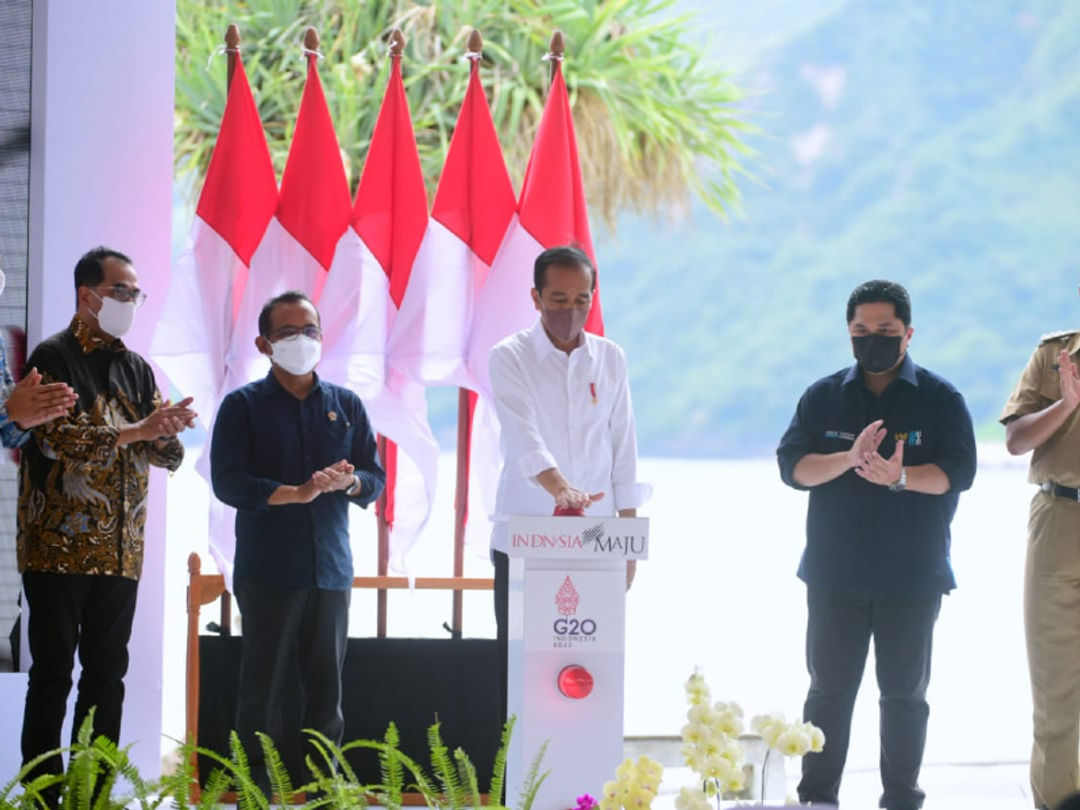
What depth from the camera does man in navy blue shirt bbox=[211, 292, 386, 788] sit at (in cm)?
332

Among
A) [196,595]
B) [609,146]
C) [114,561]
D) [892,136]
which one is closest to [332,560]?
[114,561]

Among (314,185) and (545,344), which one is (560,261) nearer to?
(545,344)

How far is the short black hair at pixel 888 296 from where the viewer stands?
10.8ft

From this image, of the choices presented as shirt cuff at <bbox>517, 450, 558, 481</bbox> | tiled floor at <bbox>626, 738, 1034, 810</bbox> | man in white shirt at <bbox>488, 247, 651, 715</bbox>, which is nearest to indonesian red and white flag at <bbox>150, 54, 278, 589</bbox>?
man in white shirt at <bbox>488, 247, 651, 715</bbox>

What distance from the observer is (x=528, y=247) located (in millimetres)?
4141

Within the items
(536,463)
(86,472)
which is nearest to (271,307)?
(86,472)

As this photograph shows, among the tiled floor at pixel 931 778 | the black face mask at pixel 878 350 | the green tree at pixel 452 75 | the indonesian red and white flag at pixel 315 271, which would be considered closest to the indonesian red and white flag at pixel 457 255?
the indonesian red and white flag at pixel 315 271

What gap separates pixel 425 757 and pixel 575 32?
6448 millimetres

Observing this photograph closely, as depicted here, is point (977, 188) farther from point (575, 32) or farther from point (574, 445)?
point (574, 445)

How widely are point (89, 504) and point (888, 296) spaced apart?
2.09m

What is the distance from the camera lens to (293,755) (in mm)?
3508

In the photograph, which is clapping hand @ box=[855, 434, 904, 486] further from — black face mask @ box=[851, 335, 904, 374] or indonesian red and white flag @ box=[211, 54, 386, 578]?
indonesian red and white flag @ box=[211, 54, 386, 578]

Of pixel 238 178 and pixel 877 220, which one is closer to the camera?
pixel 238 178

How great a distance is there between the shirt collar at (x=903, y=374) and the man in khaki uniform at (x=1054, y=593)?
1.13 feet
